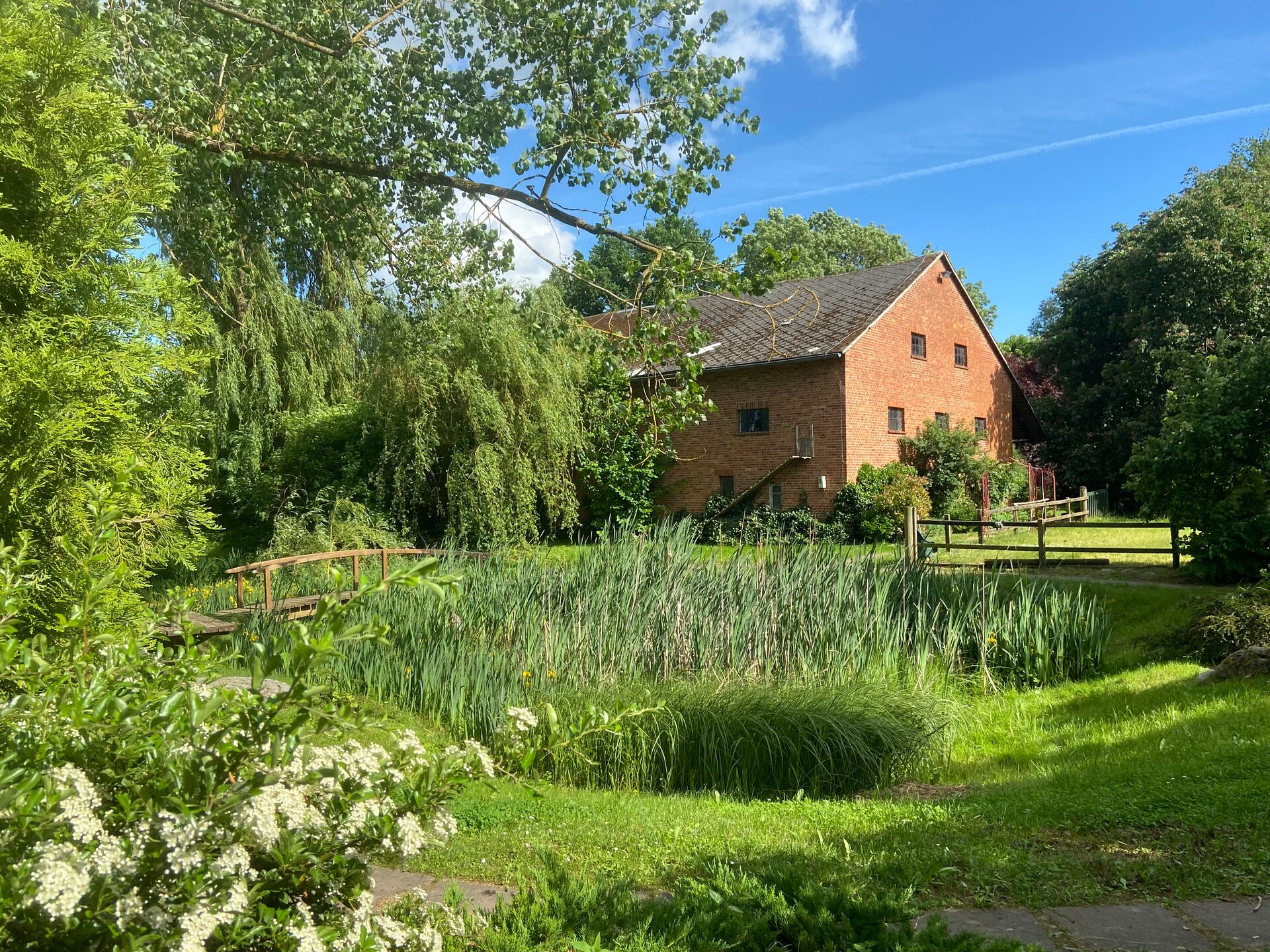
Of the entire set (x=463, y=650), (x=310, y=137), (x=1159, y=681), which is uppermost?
(x=310, y=137)

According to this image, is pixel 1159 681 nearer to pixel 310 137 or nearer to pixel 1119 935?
pixel 1119 935

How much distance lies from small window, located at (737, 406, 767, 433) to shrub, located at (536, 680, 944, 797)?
17733 millimetres

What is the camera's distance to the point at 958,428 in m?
25.5

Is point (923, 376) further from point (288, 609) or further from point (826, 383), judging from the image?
point (288, 609)

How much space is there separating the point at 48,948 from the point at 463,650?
492cm

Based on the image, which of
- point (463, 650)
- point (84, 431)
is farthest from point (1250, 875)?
point (84, 431)

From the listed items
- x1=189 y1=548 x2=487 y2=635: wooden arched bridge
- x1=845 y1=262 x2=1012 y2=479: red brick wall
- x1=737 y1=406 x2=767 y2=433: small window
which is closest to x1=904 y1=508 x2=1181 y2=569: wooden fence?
x1=845 y1=262 x2=1012 y2=479: red brick wall

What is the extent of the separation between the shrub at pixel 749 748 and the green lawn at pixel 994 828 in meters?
0.43

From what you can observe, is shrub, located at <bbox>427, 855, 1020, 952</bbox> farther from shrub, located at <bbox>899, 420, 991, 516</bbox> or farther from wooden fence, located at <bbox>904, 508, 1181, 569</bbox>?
shrub, located at <bbox>899, 420, 991, 516</bbox>

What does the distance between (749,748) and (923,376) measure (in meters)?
21.5

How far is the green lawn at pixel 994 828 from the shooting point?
12.3 feet

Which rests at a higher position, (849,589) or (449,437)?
(449,437)

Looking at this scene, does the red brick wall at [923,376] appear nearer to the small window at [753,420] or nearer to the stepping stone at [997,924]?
the small window at [753,420]

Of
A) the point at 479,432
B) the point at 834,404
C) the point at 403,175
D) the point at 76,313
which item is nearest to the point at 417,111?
the point at 403,175
